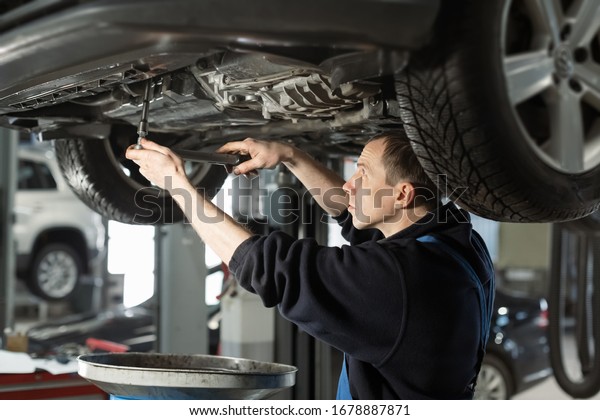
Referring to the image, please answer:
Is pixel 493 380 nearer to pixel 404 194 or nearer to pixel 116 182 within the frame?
pixel 116 182

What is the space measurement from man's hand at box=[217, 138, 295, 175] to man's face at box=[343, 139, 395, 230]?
10.0 inches

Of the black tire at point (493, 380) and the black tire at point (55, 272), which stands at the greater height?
the black tire at point (55, 272)

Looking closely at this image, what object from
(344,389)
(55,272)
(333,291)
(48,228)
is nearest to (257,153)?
(333,291)

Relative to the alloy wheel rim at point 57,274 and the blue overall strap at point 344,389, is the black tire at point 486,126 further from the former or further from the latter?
the alloy wheel rim at point 57,274

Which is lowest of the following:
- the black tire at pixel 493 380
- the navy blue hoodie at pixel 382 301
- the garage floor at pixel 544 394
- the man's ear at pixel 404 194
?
the garage floor at pixel 544 394

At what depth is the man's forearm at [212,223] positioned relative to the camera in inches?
69.1

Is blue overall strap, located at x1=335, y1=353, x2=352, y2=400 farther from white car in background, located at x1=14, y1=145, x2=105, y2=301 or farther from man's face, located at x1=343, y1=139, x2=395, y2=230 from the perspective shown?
white car in background, located at x1=14, y1=145, x2=105, y2=301

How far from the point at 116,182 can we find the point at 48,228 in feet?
18.5

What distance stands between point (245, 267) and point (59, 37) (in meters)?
0.63

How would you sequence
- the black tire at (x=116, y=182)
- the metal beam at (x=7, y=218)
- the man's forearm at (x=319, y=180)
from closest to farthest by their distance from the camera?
the man's forearm at (x=319, y=180), the black tire at (x=116, y=182), the metal beam at (x=7, y=218)

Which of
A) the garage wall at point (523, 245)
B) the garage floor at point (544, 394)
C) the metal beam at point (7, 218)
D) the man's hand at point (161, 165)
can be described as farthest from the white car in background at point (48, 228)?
the man's hand at point (161, 165)

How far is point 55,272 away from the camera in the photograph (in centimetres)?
806
